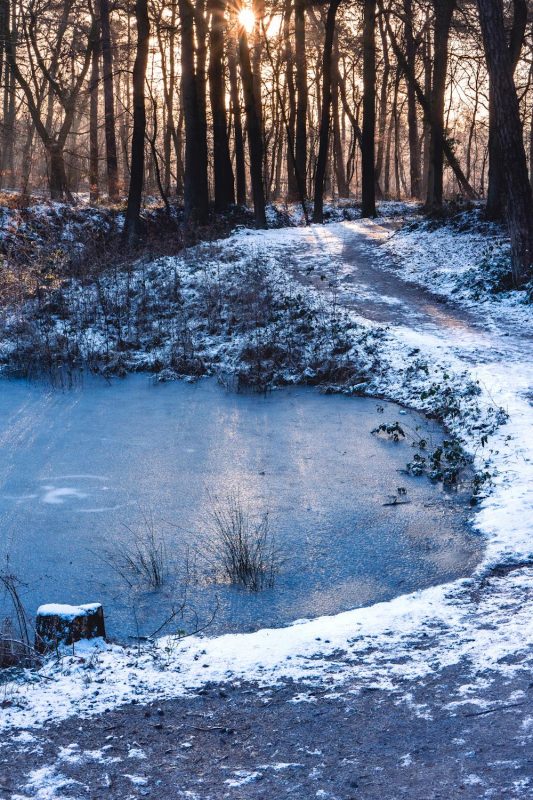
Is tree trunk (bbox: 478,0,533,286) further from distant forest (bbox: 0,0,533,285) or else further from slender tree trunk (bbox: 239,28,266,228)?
slender tree trunk (bbox: 239,28,266,228)

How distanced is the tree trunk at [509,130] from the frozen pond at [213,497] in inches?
174

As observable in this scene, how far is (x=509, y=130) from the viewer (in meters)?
12.5

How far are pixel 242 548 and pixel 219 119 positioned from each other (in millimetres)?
20073

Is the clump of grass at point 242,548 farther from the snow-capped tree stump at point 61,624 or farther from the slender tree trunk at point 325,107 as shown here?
the slender tree trunk at point 325,107

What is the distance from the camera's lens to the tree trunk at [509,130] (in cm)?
1236

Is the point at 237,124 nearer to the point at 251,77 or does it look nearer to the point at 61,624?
the point at 251,77

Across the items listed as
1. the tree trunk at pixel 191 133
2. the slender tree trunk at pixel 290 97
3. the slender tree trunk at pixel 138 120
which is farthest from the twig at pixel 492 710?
the slender tree trunk at pixel 290 97

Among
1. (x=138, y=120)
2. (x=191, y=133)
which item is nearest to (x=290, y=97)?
(x=191, y=133)

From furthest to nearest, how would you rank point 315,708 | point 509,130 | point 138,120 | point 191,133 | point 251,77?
point 191,133 < point 251,77 < point 138,120 < point 509,130 < point 315,708

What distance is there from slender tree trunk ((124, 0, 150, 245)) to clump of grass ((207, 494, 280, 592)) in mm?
12981

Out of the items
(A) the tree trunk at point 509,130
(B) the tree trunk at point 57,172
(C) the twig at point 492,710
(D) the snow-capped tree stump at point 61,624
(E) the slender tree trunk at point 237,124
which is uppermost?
(E) the slender tree trunk at point 237,124

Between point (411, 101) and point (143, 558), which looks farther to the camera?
point (411, 101)

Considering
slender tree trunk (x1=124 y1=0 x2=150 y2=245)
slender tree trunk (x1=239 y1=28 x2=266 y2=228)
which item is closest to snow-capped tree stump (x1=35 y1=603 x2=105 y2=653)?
slender tree trunk (x1=124 y1=0 x2=150 y2=245)

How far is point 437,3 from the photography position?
2047cm
